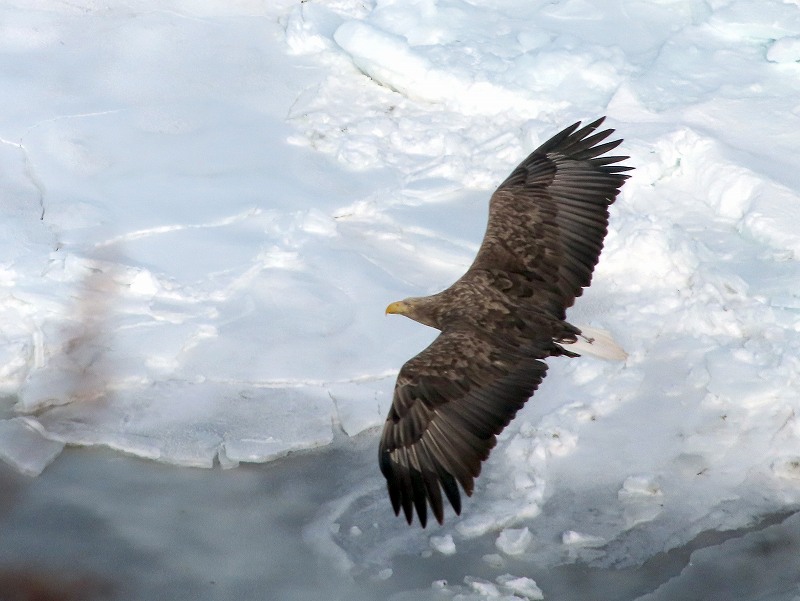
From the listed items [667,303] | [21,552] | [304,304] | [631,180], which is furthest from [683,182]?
[21,552]

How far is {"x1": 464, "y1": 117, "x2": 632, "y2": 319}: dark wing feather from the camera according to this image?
4.61 meters

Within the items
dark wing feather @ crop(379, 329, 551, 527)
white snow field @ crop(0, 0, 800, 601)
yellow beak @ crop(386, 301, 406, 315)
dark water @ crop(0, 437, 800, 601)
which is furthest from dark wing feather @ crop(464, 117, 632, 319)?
dark water @ crop(0, 437, 800, 601)

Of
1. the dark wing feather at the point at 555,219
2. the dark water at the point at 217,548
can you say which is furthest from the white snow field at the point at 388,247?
the dark wing feather at the point at 555,219

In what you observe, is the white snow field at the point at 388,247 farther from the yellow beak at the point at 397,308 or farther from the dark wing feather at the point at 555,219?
the dark wing feather at the point at 555,219

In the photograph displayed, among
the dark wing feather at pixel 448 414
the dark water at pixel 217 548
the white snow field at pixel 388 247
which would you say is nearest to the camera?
the dark wing feather at pixel 448 414

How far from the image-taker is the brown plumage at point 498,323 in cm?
389

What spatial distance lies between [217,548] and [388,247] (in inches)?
80.1

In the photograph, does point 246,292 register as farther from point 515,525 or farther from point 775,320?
point 775,320

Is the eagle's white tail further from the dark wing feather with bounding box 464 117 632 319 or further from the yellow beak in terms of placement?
the yellow beak

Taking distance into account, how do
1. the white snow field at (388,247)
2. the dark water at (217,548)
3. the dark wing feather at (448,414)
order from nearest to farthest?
the dark wing feather at (448,414)
the dark water at (217,548)
the white snow field at (388,247)

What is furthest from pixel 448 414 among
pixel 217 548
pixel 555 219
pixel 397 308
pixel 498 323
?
pixel 555 219

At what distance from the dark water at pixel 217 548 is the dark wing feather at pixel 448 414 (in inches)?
18.1

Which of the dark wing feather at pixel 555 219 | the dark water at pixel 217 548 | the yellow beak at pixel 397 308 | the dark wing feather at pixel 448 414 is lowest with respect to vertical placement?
the dark water at pixel 217 548

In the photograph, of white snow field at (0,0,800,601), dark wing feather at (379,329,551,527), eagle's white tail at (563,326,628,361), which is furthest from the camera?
white snow field at (0,0,800,601)
